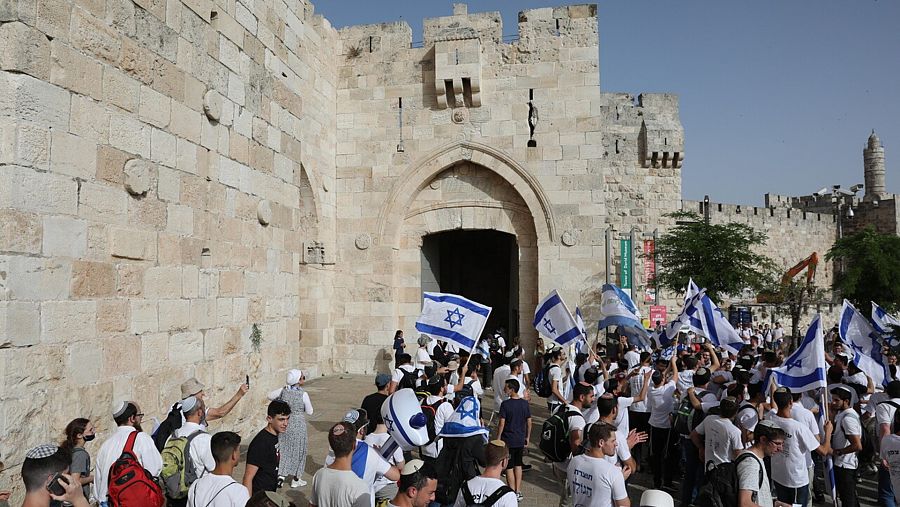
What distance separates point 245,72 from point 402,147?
6.84 metres

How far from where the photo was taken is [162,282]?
591cm

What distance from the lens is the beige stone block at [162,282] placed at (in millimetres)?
5746

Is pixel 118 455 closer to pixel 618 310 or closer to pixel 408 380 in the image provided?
pixel 408 380

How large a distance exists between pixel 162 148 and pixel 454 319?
3.51 m

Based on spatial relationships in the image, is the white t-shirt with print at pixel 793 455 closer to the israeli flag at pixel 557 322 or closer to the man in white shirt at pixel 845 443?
the man in white shirt at pixel 845 443

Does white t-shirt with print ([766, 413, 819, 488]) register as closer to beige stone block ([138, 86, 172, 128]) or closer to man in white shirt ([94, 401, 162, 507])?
man in white shirt ([94, 401, 162, 507])

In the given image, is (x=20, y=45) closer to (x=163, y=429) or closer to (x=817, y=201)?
(x=163, y=429)

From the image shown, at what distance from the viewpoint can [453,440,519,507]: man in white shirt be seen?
127 inches

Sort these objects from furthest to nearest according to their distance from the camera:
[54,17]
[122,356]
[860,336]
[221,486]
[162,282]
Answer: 1. [860,336]
2. [162,282]
3. [122,356]
4. [54,17]
5. [221,486]

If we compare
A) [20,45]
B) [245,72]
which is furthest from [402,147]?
[20,45]

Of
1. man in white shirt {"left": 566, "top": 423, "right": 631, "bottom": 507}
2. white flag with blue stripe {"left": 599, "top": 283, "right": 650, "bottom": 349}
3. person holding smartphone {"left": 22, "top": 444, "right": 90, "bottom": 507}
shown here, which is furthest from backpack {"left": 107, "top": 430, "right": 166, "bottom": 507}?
white flag with blue stripe {"left": 599, "top": 283, "right": 650, "bottom": 349}

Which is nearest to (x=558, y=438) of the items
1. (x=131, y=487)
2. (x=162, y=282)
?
(x=131, y=487)

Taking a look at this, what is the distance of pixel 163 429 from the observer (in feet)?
14.5

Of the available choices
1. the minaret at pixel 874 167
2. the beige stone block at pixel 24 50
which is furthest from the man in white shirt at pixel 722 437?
the minaret at pixel 874 167
